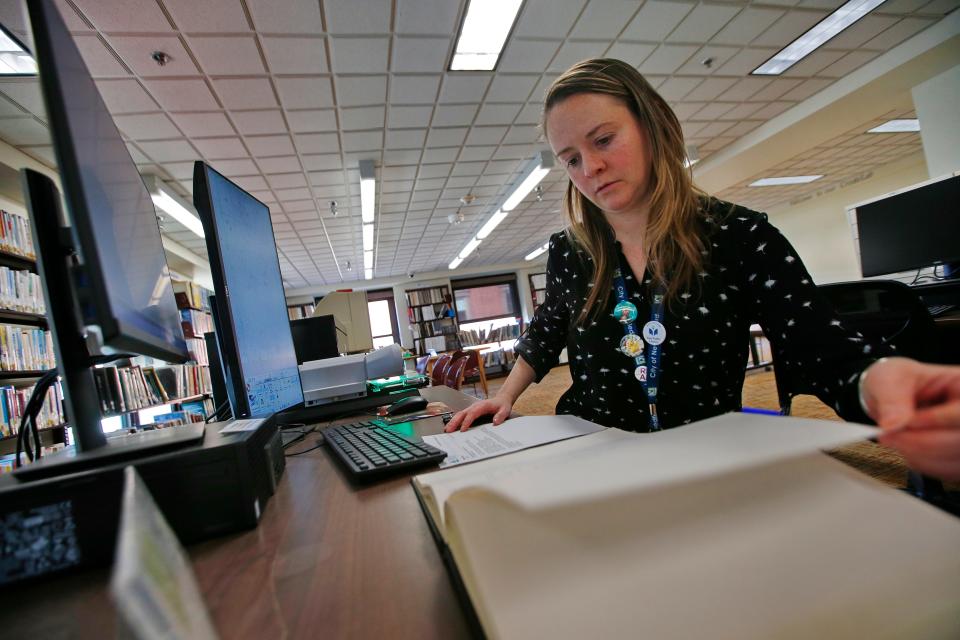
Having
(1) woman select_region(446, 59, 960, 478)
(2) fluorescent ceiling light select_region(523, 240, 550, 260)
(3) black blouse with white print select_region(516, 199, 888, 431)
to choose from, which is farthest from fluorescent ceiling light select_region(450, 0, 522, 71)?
(2) fluorescent ceiling light select_region(523, 240, 550, 260)

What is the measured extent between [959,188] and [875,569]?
304 centimetres

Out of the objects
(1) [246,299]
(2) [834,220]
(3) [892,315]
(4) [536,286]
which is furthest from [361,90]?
(2) [834,220]

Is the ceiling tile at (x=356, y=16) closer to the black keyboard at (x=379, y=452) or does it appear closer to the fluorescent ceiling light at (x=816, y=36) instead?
the black keyboard at (x=379, y=452)

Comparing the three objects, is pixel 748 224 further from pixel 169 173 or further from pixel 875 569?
pixel 169 173

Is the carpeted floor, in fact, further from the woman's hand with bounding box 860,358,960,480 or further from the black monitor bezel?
the black monitor bezel

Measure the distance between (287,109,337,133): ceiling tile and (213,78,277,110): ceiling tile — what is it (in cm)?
22

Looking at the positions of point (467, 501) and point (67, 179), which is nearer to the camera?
point (467, 501)

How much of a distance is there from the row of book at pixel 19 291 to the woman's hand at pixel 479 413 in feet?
10.3

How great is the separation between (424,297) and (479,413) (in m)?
10.1

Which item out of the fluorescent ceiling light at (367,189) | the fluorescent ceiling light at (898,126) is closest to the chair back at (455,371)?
the fluorescent ceiling light at (367,189)

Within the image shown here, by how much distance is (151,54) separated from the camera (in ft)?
8.33

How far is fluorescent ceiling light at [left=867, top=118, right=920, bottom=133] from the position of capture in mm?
5652

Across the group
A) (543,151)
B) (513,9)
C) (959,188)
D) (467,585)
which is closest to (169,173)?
(513,9)

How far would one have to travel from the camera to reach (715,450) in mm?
282
